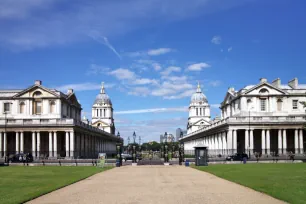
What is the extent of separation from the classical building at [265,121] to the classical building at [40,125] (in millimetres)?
29255

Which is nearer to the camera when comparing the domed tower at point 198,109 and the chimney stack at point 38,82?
the chimney stack at point 38,82

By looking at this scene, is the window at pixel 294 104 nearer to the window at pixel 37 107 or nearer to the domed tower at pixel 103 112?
the window at pixel 37 107

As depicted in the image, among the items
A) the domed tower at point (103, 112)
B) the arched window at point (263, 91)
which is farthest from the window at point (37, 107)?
the domed tower at point (103, 112)

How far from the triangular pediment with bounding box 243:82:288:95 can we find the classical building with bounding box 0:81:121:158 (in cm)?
3551

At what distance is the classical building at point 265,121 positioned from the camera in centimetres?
8369

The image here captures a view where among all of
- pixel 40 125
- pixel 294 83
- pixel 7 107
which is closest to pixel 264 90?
pixel 294 83

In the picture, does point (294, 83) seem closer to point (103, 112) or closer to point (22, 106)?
point (22, 106)

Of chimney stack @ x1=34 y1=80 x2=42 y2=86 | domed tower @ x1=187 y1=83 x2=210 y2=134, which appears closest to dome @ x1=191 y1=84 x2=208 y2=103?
domed tower @ x1=187 y1=83 x2=210 y2=134

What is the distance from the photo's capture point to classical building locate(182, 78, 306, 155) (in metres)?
83.7

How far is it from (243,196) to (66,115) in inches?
3097

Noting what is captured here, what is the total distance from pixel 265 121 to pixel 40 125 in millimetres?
42370

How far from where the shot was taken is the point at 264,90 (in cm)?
8981

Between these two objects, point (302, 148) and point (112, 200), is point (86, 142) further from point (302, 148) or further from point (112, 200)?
point (112, 200)

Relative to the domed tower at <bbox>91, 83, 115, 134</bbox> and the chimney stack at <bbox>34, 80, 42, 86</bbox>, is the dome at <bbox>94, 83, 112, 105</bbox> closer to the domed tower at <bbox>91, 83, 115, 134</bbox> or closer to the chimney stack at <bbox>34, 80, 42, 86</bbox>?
the domed tower at <bbox>91, 83, 115, 134</bbox>
